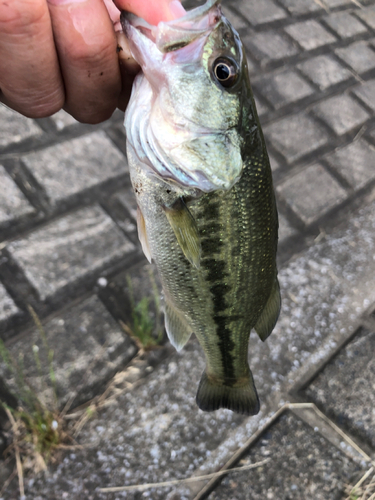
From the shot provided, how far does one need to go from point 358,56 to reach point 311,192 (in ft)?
5.74

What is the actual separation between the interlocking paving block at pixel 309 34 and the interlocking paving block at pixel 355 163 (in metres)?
1.04

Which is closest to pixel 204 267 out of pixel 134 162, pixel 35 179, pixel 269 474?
pixel 134 162

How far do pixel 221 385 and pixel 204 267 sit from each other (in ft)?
1.68

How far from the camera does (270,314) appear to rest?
137cm

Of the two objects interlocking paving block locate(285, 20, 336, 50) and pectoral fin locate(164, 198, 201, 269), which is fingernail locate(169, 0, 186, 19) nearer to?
pectoral fin locate(164, 198, 201, 269)

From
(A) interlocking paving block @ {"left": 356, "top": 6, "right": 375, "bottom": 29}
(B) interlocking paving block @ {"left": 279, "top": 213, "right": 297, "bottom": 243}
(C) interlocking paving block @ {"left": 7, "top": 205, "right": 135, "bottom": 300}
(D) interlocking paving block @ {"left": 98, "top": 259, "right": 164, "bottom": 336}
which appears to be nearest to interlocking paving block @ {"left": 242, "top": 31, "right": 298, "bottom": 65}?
(A) interlocking paving block @ {"left": 356, "top": 6, "right": 375, "bottom": 29}

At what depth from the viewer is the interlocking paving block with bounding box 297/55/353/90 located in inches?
129

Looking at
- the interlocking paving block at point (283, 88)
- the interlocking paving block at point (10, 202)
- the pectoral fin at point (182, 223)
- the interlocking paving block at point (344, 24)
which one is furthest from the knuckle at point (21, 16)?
the interlocking paving block at point (344, 24)

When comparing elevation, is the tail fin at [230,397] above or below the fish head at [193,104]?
below

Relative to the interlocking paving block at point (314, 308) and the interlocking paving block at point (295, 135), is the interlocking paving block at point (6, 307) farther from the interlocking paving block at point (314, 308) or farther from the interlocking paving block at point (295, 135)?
the interlocking paving block at point (295, 135)

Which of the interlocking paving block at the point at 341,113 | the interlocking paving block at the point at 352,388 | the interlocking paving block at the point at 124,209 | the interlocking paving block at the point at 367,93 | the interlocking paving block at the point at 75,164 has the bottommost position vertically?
the interlocking paving block at the point at 352,388

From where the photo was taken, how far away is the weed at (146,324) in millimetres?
1828

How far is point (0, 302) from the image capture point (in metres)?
1.85

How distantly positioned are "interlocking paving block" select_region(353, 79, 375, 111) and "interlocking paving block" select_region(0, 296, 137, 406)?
8.77ft
